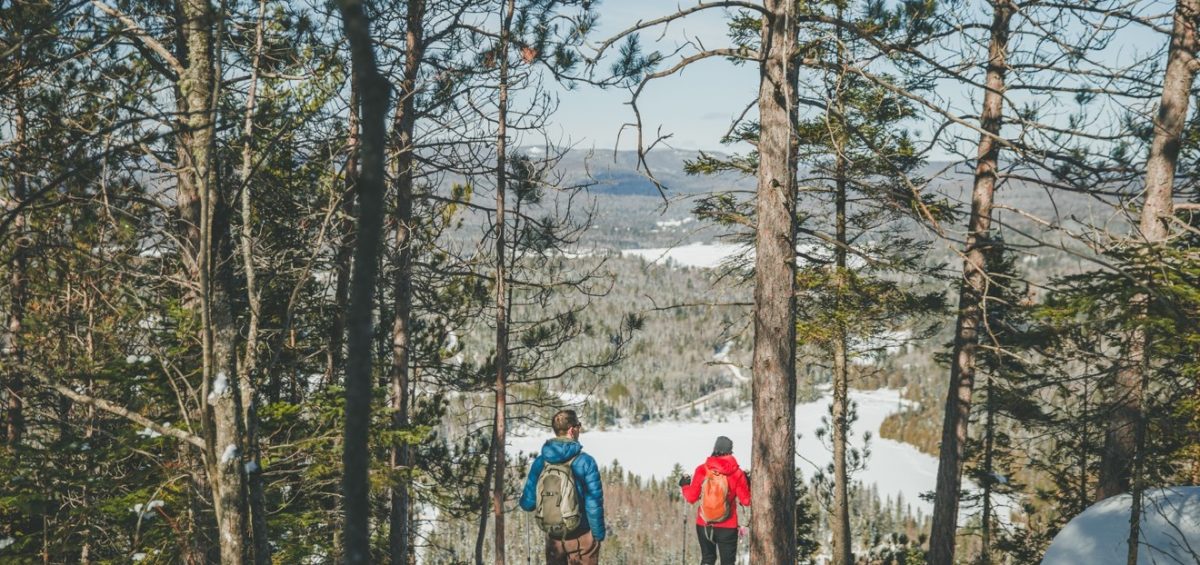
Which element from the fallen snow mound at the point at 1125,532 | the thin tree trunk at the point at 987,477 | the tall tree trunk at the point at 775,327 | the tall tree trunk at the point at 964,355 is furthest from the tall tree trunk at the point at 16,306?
the thin tree trunk at the point at 987,477

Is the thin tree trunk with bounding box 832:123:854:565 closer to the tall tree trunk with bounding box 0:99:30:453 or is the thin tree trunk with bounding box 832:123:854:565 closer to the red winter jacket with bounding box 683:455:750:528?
the red winter jacket with bounding box 683:455:750:528

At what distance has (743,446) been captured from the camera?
375 feet

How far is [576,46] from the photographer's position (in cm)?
754

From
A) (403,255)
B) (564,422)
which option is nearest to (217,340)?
(564,422)

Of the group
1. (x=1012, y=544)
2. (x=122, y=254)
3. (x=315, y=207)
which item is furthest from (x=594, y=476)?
(x=1012, y=544)

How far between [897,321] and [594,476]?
6975mm

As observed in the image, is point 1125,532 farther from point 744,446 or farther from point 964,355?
point 744,446

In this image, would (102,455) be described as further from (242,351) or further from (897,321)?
(897,321)

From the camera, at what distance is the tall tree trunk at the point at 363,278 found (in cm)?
107

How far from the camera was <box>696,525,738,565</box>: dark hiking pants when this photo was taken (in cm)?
650

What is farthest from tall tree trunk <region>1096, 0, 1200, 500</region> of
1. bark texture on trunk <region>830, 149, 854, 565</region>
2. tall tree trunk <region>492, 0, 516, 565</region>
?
tall tree trunk <region>492, 0, 516, 565</region>

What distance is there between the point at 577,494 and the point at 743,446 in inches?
4502

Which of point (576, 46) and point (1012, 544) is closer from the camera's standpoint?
point (576, 46)

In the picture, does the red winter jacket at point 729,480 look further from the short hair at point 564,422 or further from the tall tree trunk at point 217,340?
the tall tree trunk at point 217,340
